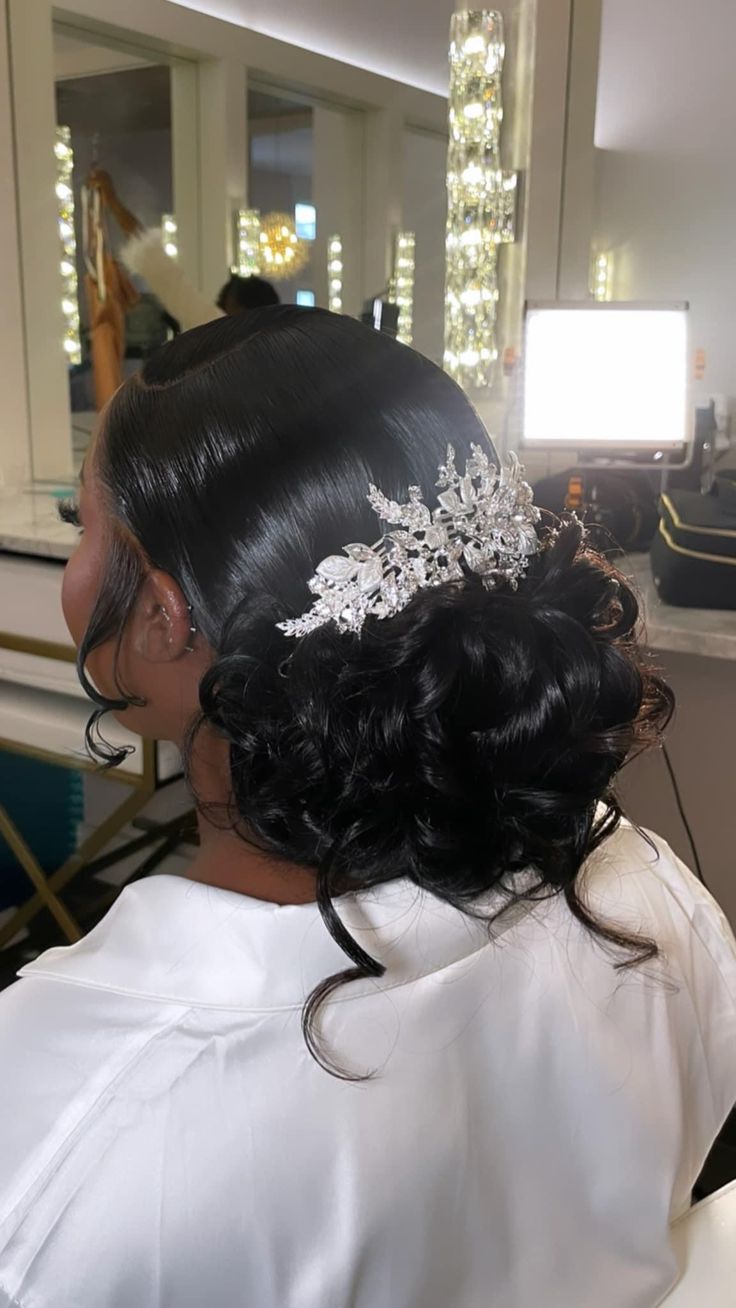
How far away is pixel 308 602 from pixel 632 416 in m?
1.14

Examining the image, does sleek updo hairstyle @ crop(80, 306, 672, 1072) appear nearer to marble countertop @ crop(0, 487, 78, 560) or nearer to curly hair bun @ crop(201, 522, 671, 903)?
curly hair bun @ crop(201, 522, 671, 903)

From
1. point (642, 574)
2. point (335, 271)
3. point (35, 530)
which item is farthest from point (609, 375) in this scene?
point (335, 271)

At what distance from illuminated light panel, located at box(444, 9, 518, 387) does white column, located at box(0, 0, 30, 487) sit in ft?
3.14

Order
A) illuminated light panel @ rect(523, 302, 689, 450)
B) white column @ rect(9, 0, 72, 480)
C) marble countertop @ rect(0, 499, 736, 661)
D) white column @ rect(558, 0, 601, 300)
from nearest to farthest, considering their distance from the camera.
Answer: marble countertop @ rect(0, 499, 736, 661), illuminated light panel @ rect(523, 302, 689, 450), white column @ rect(558, 0, 601, 300), white column @ rect(9, 0, 72, 480)

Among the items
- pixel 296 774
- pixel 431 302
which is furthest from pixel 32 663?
pixel 296 774

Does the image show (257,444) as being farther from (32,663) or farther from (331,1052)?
(32,663)

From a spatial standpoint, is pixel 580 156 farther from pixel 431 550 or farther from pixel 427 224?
pixel 431 550

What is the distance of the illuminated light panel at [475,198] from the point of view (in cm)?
190

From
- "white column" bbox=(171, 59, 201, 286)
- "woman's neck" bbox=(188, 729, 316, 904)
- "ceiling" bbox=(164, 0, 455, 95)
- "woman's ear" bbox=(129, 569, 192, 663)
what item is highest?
"ceiling" bbox=(164, 0, 455, 95)

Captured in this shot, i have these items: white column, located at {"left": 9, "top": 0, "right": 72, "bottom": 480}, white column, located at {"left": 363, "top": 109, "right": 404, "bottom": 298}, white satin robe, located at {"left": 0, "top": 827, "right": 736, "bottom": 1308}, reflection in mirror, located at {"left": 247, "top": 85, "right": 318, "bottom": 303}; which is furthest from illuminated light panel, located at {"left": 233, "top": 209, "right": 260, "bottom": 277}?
white satin robe, located at {"left": 0, "top": 827, "right": 736, "bottom": 1308}

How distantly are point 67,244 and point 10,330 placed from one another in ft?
0.78

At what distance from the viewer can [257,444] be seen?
1.77ft

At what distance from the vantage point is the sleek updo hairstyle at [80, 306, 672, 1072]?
539 mm

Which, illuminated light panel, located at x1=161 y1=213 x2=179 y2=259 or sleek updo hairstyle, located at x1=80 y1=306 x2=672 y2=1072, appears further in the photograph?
illuminated light panel, located at x1=161 y1=213 x2=179 y2=259
